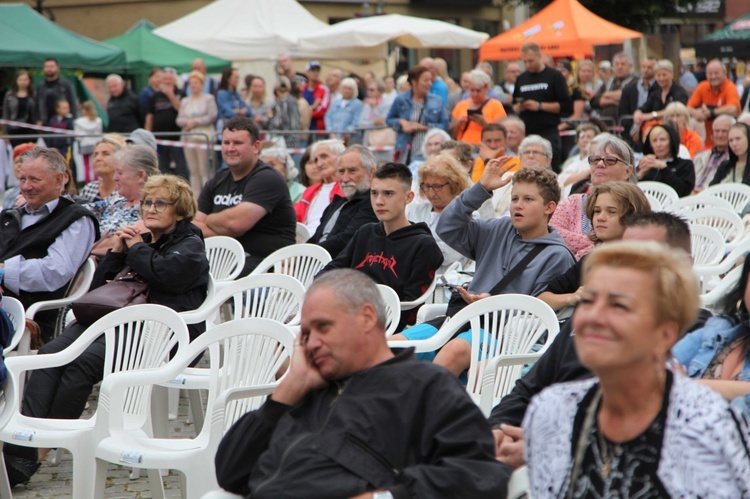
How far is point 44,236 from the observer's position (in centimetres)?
630

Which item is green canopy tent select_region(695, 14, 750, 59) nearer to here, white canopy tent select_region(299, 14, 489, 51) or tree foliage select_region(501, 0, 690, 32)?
white canopy tent select_region(299, 14, 489, 51)

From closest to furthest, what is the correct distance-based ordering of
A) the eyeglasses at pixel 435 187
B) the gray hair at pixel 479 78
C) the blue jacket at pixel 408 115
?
the eyeglasses at pixel 435 187 → the gray hair at pixel 479 78 → the blue jacket at pixel 408 115

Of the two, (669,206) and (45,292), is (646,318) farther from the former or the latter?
(669,206)

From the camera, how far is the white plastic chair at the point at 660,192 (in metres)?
8.89

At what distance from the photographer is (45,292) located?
6336 mm

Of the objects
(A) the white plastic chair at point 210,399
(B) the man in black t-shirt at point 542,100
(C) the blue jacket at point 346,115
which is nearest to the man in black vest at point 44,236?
(A) the white plastic chair at point 210,399

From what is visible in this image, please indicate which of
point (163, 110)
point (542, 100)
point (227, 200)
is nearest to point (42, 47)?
point (163, 110)

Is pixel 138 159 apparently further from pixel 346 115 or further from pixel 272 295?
pixel 346 115

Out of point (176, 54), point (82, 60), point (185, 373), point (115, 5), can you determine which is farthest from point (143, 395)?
point (115, 5)

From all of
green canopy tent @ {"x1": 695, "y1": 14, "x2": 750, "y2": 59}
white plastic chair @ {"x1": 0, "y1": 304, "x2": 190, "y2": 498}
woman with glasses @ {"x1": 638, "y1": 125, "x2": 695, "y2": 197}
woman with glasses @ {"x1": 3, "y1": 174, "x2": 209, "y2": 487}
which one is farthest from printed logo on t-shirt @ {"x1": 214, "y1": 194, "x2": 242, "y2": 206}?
green canopy tent @ {"x1": 695, "y1": 14, "x2": 750, "y2": 59}

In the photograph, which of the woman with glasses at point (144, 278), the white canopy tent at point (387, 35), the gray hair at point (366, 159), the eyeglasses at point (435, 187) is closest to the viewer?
the woman with glasses at point (144, 278)

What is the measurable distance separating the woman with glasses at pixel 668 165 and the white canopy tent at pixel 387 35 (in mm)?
10954

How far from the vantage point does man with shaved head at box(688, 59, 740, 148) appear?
557 inches

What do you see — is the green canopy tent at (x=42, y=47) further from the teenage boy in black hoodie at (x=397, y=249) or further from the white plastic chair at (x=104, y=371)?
the white plastic chair at (x=104, y=371)
